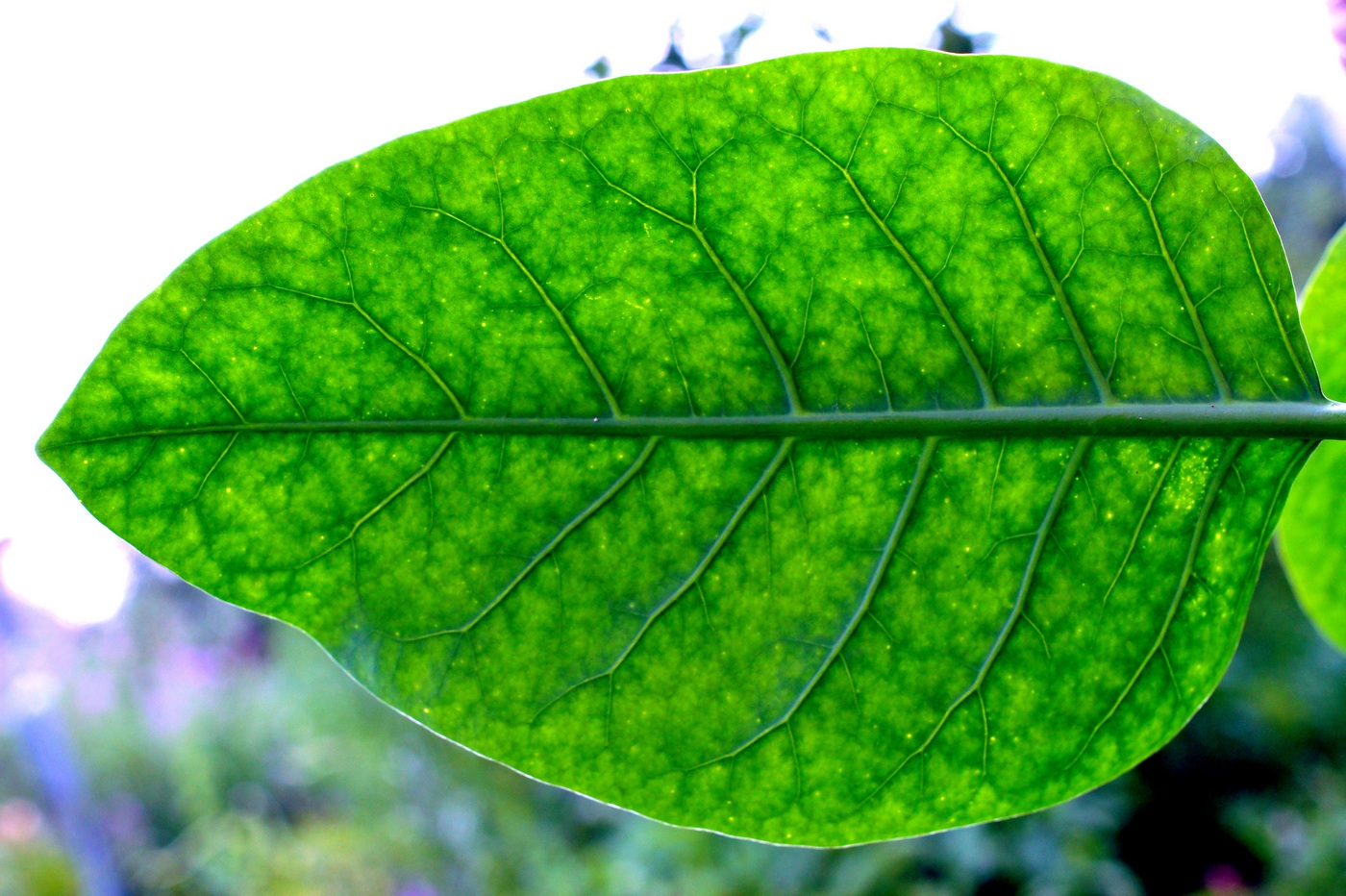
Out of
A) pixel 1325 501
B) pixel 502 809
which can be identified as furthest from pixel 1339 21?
pixel 502 809

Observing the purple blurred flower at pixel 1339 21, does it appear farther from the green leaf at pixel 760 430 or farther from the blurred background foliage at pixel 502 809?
the blurred background foliage at pixel 502 809

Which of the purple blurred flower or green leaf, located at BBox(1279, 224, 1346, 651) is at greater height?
the purple blurred flower

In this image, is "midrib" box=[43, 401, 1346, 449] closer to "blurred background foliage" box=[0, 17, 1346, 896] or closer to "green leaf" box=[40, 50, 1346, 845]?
"green leaf" box=[40, 50, 1346, 845]

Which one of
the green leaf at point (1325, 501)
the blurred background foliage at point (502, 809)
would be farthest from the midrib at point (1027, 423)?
the blurred background foliage at point (502, 809)

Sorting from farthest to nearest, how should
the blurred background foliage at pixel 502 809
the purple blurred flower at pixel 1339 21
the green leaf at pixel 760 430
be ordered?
1. the blurred background foliage at pixel 502 809
2. the purple blurred flower at pixel 1339 21
3. the green leaf at pixel 760 430

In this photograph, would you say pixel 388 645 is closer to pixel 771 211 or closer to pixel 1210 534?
pixel 771 211

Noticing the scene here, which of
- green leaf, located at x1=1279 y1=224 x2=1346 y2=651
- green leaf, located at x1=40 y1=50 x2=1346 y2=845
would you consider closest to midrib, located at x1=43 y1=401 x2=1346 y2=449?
green leaf, located at x1=40 y1=50 x2=1346 y2=845
